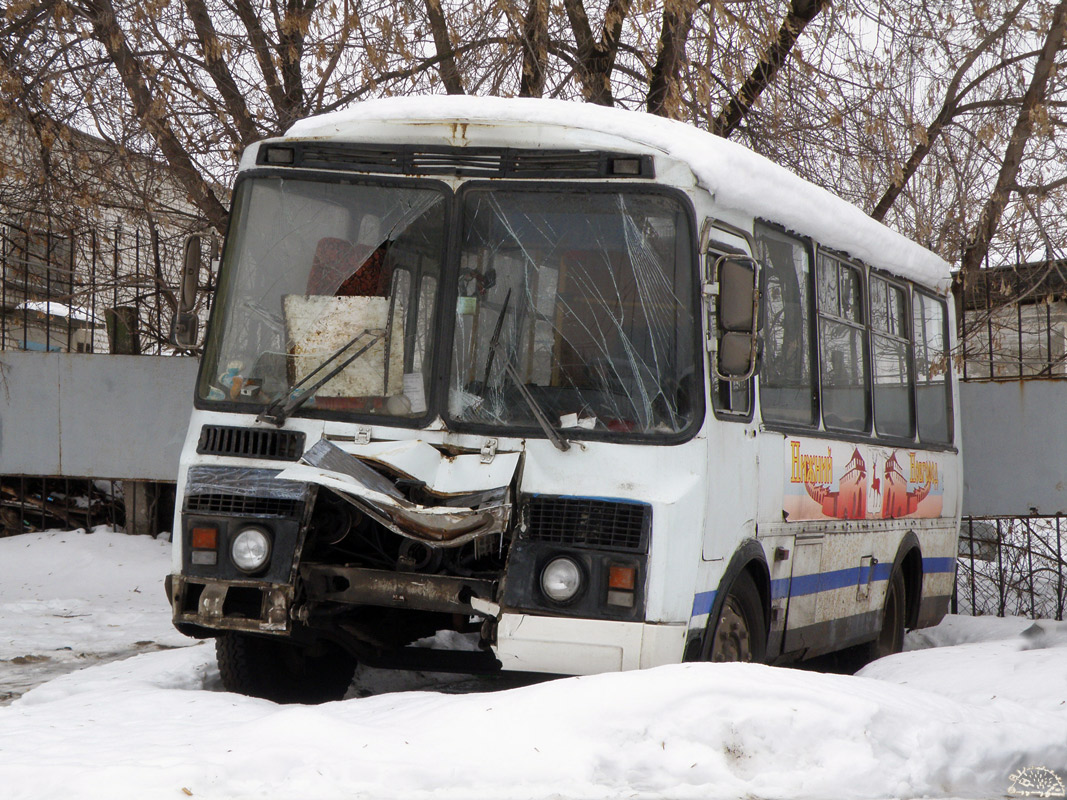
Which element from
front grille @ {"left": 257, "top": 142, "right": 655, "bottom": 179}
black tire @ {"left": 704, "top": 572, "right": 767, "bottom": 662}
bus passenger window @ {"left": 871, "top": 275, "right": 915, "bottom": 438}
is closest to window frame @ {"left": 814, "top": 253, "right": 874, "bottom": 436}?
bus passenger window @ {"left": 871, "top": 275, "right": 915, "bottom": 438}

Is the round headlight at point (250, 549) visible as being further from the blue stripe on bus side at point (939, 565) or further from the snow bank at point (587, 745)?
the blue stripe on bus side at point (939, 565)

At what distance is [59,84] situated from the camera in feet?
35.9

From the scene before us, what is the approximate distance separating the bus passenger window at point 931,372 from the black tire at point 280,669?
4598 millimetres

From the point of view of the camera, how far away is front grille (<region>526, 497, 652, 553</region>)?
5.39m

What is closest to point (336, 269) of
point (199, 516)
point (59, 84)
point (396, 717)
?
point (199, 516)

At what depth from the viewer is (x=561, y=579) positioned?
5.38 metres

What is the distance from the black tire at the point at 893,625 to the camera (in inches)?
348

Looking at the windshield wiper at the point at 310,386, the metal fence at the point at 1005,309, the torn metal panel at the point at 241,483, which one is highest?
the metal fence at the point at 1005,309

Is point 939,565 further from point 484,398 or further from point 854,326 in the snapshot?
point 484,398

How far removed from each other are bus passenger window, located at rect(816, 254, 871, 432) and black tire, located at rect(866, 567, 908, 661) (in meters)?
1.49

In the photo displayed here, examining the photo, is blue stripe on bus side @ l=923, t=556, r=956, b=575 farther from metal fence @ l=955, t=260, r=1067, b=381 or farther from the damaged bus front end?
the damaged bus front end

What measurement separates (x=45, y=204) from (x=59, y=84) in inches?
54.3

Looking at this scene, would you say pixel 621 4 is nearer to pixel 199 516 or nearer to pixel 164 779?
pixel 199 516

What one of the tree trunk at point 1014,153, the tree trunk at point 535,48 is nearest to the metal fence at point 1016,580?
the tree trunk at point 1014,153
